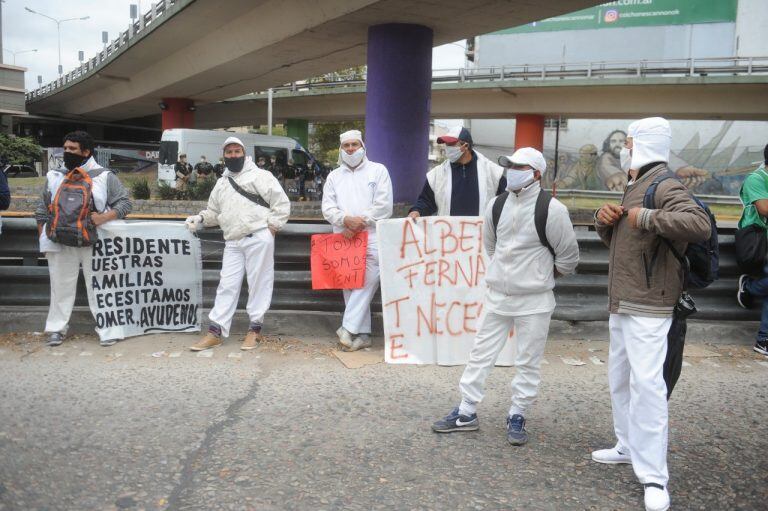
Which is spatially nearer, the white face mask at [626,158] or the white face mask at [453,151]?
the white face mask at [626,158]

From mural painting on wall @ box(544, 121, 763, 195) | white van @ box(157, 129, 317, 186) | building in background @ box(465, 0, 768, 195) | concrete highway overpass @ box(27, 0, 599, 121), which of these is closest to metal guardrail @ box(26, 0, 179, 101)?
concrete highway overpass @ box(27, 0, 599, 121)

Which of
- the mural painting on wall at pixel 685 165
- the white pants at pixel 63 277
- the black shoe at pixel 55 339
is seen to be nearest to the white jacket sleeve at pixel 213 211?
the white pants at pixel 63 277

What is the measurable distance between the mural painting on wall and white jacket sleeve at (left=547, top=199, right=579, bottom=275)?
4680 cm

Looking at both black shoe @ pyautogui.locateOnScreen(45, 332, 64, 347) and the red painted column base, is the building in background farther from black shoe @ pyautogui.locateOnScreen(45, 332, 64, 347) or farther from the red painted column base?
black shoe @ pyautogui.locateOnScreen(45, 332, 64, 347)

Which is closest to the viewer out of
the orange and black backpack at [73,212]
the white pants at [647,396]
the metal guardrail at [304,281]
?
the white pants at [647,396]

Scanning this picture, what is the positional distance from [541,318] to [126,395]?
117 inches

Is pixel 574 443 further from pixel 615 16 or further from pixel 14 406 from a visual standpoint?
pixel 615 16

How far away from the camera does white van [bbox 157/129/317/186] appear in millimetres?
26844

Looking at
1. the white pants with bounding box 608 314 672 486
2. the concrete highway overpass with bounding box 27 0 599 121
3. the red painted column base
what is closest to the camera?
the white pants with bounding box 608 314 672 486

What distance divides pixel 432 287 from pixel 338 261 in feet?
3.13

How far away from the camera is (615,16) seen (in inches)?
2148

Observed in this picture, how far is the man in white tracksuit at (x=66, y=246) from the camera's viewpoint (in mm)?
6270

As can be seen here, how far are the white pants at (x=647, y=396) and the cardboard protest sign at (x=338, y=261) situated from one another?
120 inches

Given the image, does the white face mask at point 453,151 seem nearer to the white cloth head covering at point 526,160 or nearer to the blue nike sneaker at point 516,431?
the white cloth head covering at point 526,160
